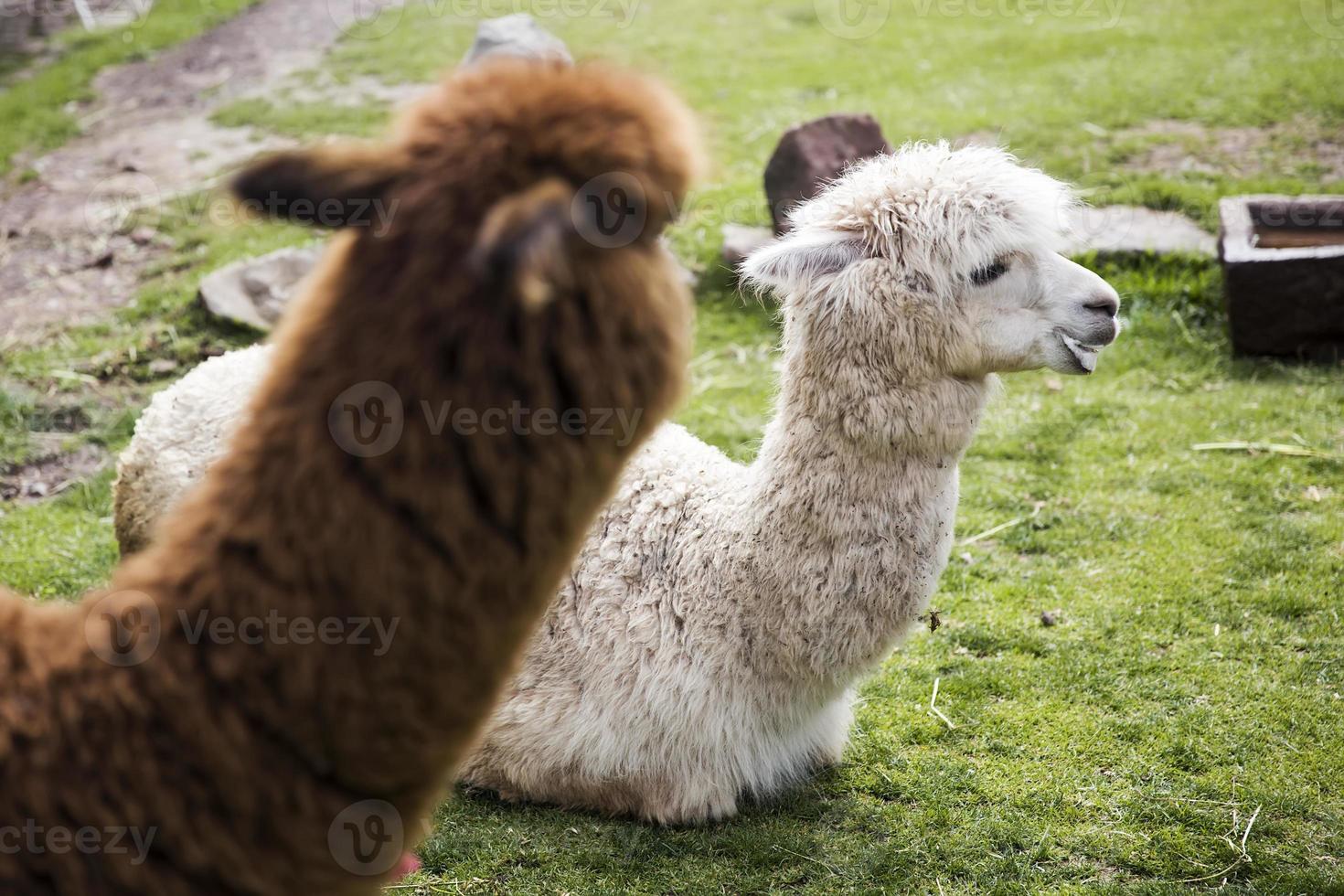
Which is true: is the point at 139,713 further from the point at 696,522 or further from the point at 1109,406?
the point at 1109,406

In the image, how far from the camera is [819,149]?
5484 millimetres

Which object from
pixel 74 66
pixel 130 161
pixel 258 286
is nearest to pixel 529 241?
pixel 258 286

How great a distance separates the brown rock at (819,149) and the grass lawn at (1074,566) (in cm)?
65

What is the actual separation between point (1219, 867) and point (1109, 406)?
102 inches

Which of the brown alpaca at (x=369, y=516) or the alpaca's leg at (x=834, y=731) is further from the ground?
the brown alpaca at (x=369, y=516)

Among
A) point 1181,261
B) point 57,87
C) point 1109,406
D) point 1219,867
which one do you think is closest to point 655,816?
point 1219,867

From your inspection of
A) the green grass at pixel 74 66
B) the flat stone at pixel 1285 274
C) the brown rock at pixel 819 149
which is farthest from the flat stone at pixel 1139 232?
the green grass at pixel 74 66

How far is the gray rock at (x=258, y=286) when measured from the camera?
5457mm

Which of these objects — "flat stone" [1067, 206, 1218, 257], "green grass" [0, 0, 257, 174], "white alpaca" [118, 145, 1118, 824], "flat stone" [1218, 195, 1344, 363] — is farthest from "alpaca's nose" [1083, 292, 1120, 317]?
"green grass" [0, 0, 257, 174]

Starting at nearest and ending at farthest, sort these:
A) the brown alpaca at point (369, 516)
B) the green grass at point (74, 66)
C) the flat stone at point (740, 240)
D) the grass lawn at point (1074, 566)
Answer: the brown alpaca at point (369, 516) → the grass lawn at point (1074, 566) → the flat stone at point (740, 240) → the green grass at point (74, 66)

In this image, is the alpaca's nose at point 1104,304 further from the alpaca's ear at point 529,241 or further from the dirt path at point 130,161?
the dirt path at point 130,161

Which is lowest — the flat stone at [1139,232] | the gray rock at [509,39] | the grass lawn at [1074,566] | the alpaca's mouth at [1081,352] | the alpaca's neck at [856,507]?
the grass lawn at [1074,566]

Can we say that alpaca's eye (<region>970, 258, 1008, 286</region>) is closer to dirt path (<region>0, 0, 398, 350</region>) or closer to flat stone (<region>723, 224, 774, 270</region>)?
flat stone (<region>723, 224, 774, 270</region>)

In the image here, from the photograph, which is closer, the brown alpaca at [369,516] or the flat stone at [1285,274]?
the brown alpaca at [369,516]
